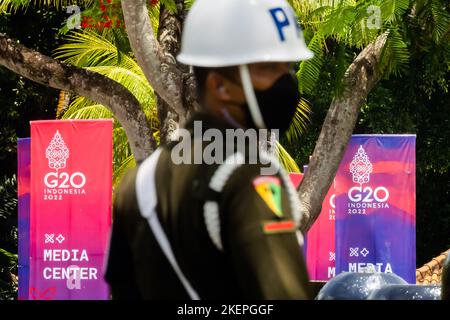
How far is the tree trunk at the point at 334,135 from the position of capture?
987 centimetres

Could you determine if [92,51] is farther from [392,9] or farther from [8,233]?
[392,9]

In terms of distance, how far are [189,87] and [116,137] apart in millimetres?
7051

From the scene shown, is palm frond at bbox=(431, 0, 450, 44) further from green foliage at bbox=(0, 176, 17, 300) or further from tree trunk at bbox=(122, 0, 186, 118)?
green foliage at bbox=(0, 176, 17, 300)

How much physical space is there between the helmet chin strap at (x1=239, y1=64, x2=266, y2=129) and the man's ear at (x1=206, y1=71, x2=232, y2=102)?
0.04m

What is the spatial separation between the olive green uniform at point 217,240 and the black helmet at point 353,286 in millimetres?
3709

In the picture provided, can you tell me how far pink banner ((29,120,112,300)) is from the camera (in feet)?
38.6

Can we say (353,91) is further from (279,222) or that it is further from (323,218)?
(279,222)

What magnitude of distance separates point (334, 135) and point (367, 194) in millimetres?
3410

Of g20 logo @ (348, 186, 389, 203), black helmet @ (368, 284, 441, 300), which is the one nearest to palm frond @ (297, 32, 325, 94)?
black helmet @ (368, 284, 441, 300)

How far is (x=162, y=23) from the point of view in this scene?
1030cm

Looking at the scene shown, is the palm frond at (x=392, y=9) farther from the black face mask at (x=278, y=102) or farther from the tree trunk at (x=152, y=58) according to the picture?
the black face mask at (x=278, y=102)

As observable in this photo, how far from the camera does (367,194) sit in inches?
528

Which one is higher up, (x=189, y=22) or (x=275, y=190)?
(x=189, y=22)
